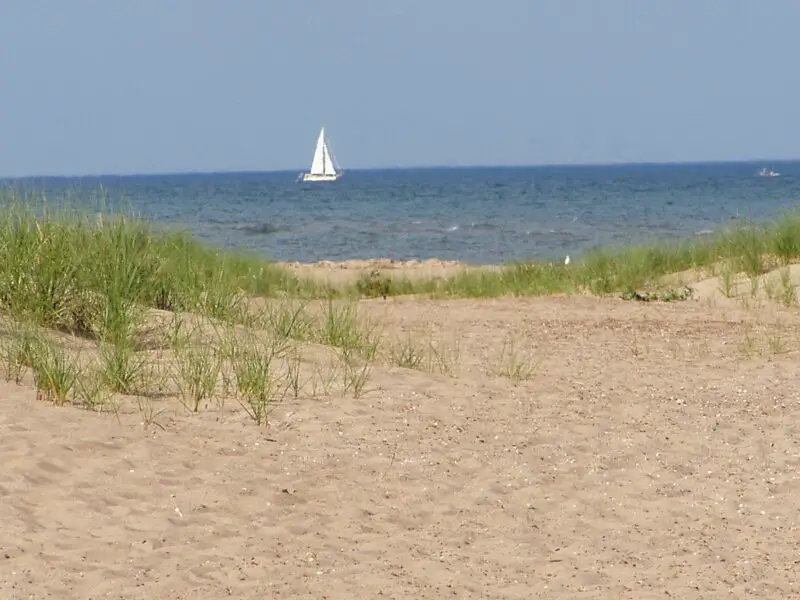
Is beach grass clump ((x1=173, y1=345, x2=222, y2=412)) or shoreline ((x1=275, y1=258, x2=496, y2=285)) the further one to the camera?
shoreline ((x1=275, y1=258, x2=496, y2=285))

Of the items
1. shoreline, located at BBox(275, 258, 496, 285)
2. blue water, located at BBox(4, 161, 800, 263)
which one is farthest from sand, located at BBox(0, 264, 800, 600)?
shoreline, located at BBox(275, 258, 496, 285)

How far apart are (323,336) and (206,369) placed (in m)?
2.14

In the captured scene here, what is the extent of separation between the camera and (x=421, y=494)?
5684 mm

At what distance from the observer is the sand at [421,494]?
4.61 metres

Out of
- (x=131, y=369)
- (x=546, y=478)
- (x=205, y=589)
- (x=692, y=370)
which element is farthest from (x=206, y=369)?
(x=692, y=370)

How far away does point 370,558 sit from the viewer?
4863 mm

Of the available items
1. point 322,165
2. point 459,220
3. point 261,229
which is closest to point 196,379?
point 261,229

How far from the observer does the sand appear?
461 cm

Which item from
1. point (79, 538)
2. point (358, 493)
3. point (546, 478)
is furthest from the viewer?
point (546, 478)

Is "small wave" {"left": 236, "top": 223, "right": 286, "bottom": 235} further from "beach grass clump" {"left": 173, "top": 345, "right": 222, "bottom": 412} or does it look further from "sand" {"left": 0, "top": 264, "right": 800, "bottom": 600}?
"beach grass clump" {"left": 173, "top": 345, "right": 222, "bottom": 412}

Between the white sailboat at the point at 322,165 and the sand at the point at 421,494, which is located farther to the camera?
the white sailboat at the point at 322,165

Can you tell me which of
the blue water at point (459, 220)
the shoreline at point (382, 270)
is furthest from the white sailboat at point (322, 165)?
the shoreline at point (382, 270)

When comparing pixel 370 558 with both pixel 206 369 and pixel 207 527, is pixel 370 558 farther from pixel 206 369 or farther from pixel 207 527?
pixel 206 369

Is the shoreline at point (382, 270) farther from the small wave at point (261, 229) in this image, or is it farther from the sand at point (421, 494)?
the small wave at point (261, 229)
